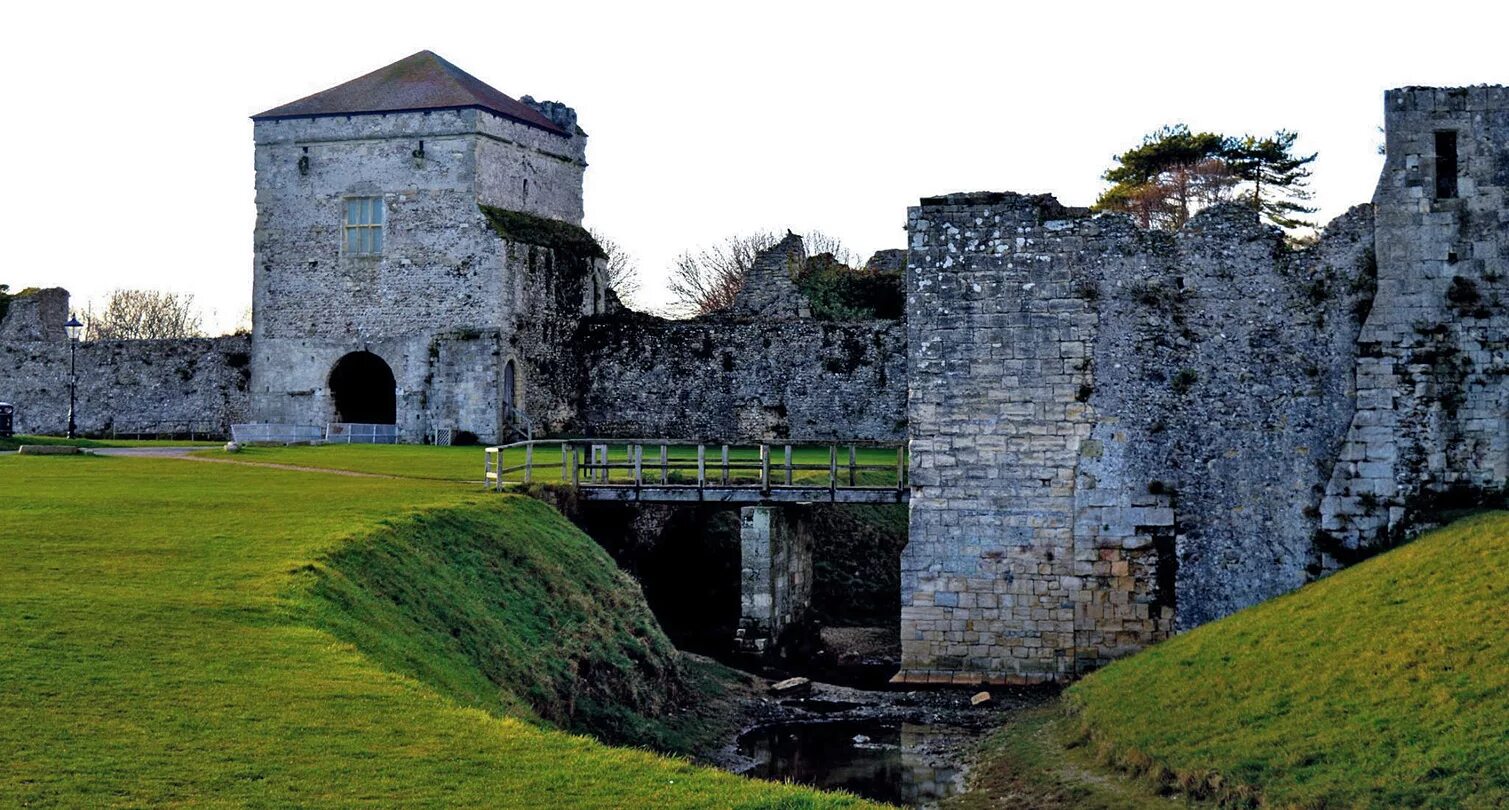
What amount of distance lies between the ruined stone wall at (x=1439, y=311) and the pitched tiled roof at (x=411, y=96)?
25266 mm

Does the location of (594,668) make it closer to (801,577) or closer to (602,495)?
(602,495)

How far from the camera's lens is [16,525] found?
20.2 m

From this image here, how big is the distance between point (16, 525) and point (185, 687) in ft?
25.7

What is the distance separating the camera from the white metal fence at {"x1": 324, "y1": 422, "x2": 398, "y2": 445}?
42.9 metres

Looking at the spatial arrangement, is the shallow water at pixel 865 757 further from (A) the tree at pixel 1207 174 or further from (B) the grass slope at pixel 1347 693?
(A) the tree at pixel 1207 174

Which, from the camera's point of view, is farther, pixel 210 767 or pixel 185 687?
pixel 185 687

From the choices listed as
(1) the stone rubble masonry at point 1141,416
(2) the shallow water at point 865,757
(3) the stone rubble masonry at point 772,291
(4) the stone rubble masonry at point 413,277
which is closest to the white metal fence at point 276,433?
(4) the stone rubble masonry at point 413,277

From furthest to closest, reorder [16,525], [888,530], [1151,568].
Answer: [888,530]
[1151,568]
[16,525]

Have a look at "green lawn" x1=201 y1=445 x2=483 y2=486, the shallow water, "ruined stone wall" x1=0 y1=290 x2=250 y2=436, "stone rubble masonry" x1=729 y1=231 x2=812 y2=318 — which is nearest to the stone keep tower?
"ruined stone wall" x1=0 y1=290 x2=250 y2=436

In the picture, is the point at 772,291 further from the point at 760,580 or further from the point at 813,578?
the point at 760,580

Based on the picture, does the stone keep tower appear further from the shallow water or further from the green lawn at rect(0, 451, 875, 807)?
the green lawn at rect(0, 451, 875, 807)

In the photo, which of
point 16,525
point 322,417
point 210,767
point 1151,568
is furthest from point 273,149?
point 210,767

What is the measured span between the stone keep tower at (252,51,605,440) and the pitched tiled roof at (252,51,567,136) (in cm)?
6

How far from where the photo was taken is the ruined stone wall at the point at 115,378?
46281 mm
